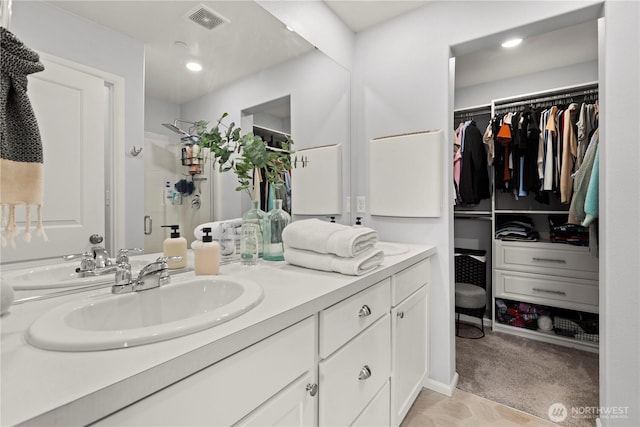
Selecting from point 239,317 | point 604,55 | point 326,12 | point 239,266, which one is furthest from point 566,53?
point 239,317

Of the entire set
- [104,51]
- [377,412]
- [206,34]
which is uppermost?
[206,34]

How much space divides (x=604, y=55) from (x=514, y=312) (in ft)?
6.88

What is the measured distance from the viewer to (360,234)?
46.6 inches

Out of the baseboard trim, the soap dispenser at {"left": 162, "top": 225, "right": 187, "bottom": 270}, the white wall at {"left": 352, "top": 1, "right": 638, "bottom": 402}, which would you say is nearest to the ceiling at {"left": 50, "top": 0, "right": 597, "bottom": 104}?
the white wall at {"left": 352, "top": 1, "right": 638, "bottom": 402}

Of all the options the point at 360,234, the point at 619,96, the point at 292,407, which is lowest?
the point at 292,407

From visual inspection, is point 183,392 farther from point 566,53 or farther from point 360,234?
point 566,53

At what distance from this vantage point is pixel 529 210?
9.30 ft

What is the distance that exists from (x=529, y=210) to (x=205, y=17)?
296 cm

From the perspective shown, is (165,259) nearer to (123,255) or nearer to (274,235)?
(123,255)

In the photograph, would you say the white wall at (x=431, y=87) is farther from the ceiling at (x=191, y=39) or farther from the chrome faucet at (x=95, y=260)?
the chrome faucet at (x=95, y=260)

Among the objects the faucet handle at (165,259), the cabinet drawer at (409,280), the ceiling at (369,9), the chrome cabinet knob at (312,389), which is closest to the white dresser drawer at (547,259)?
the cabinet drawer at (409,280)

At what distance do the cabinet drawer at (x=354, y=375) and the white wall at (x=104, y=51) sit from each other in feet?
2.57

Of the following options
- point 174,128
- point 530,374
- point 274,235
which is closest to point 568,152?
point 530,374

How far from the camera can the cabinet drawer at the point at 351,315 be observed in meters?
0.93
